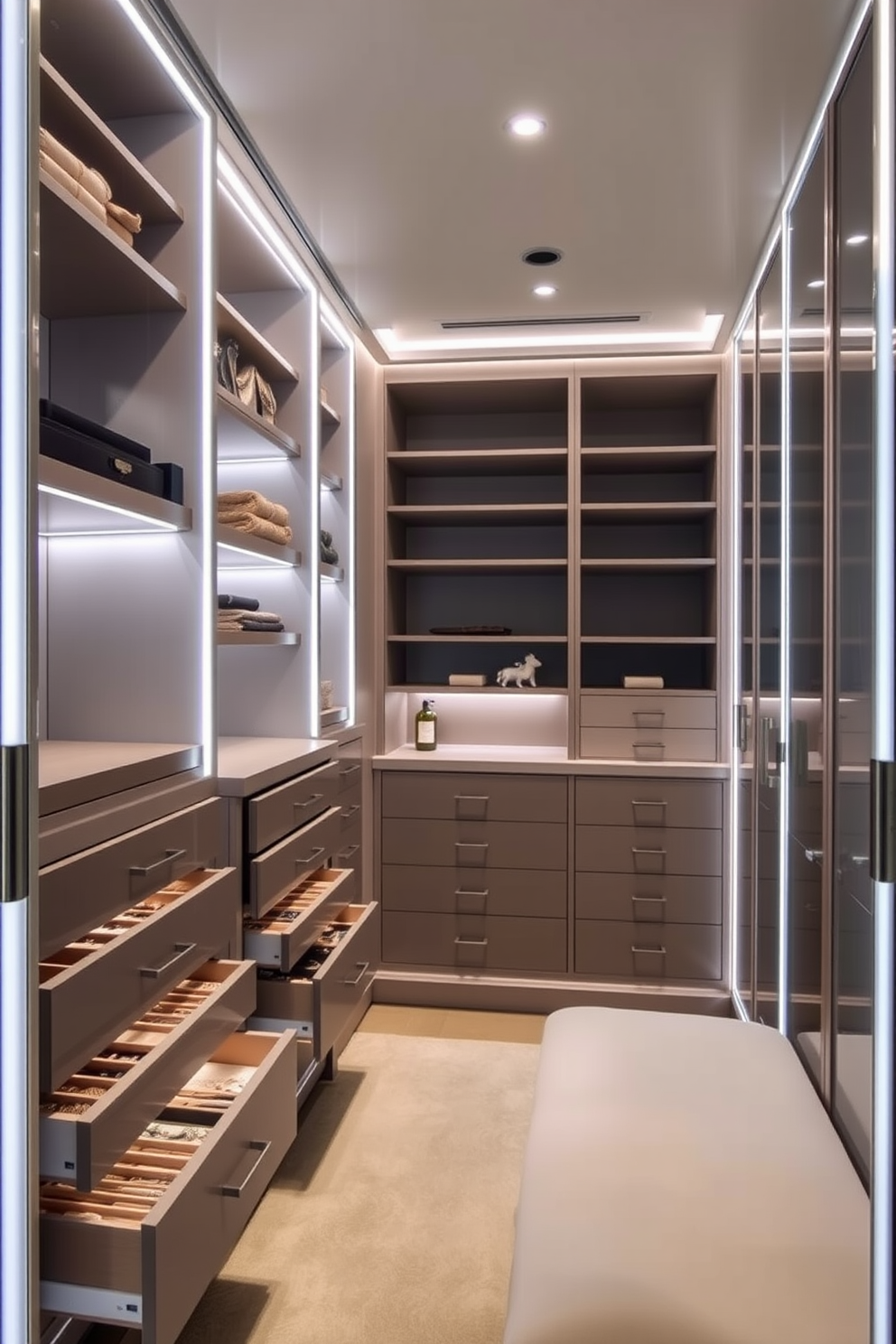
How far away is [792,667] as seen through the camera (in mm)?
2197

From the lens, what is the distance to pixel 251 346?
2.59 m

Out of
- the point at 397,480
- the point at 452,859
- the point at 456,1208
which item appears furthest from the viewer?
the point at 397,480

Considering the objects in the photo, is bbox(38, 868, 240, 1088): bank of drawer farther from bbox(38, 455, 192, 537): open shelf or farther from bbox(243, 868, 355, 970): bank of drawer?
bbox(38, 455, 192, 537): open shelf

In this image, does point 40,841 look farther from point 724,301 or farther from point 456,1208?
point 724,301

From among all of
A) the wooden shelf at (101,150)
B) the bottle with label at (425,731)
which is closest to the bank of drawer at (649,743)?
the bottle with label at (425,731)

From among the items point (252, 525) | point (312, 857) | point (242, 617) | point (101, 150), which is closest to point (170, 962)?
point (312, 857)

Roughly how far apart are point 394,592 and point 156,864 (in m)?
2.22

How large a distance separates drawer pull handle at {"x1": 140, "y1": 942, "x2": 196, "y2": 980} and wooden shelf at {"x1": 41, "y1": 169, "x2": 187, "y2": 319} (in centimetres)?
127

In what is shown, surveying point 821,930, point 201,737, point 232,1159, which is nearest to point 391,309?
point 201,737

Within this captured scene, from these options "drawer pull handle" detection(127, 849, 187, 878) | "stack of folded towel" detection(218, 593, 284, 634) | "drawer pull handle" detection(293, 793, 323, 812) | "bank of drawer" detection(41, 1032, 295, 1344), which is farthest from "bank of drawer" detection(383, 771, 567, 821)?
"bank of drawer" detection(41, 1032, 295, 1344)

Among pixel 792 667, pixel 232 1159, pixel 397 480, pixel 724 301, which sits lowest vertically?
pixel 232 1159

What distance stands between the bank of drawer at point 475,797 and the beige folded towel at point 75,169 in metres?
2.26

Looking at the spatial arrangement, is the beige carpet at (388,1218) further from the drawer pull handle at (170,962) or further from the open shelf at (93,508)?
the open shelf at (93,508)

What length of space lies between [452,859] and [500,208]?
7.22 ft
